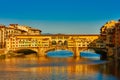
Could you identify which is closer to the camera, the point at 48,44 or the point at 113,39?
the point at 113,39

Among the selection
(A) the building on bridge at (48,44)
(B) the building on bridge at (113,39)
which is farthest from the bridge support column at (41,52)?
(B) the building on bridge at (113,39)

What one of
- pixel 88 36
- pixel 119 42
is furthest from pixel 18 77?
pixel 88 36

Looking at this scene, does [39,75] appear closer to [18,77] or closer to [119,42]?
[18,77]

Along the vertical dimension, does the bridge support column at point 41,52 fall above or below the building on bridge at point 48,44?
below

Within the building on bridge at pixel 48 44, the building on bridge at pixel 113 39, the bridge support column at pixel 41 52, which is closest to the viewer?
the building on bridge at pixel 113 39

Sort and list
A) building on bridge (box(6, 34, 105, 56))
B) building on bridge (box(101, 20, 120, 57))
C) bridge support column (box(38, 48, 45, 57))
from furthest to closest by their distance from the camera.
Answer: building on bridge (box(6, 34, 105, 56)) < bridge support column (box(38, 48, 45, 57)) < building on bridge (box(101, 20, 120, 57))

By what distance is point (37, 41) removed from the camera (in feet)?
260

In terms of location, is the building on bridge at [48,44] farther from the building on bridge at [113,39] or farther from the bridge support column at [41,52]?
the building on bridge at [113,39]

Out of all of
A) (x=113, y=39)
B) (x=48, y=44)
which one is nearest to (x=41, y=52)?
(x=48, y=44)

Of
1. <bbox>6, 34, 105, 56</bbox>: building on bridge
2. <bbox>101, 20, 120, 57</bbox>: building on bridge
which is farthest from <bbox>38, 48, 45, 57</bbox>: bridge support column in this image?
<bbox>101, 20, 120, 57</bbox>: building on bridge

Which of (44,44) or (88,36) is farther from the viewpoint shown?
(88,36)

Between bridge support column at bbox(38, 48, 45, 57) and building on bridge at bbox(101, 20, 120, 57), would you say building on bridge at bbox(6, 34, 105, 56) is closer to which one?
bridge support column at bbox(38, 48, 45, 57)

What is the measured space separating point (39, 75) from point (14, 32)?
2014 inches

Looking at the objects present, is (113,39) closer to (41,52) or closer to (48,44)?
(48,44)
